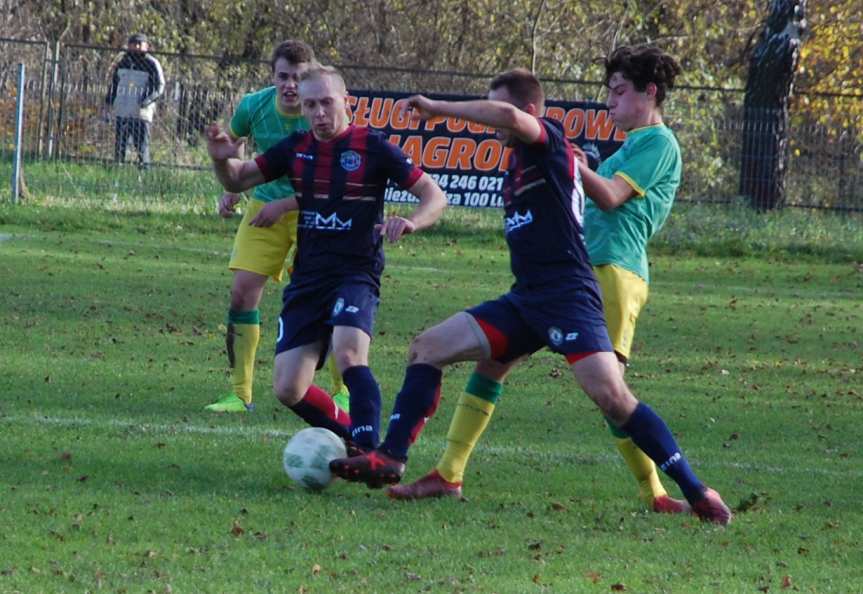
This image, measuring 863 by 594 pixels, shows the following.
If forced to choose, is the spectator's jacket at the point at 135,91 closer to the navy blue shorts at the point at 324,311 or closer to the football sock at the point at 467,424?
the navy blue shorts at the point at 324,311

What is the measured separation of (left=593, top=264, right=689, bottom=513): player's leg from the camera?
22.8 ft

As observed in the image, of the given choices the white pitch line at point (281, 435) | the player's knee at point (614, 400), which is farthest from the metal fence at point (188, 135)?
the player's knee at point (614, 400)

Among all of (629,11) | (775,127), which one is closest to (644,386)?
(775,127)

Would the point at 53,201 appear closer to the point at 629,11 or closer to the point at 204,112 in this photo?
the point at 204,112

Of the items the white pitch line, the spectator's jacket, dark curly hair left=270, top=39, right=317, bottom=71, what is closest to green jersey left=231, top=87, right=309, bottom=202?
dark curly hair left=270, top=39, right=317, bottom=71

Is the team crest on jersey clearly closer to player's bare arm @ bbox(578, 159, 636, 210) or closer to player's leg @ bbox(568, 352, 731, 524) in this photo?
player's bare arm @ bbox(578, 159, 636, 210)

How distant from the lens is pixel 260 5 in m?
30.5

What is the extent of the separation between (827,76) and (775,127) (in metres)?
11.3

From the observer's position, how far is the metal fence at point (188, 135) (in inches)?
802

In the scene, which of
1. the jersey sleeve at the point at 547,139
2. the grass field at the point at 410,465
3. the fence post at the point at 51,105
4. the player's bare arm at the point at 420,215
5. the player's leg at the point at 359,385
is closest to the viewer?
the grass field at the point at 410,465

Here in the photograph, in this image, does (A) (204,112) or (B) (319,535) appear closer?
(B) (319,535)

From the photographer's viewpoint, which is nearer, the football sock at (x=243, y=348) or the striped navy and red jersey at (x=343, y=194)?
the striped navy and red jersey at (x=343, y=194)

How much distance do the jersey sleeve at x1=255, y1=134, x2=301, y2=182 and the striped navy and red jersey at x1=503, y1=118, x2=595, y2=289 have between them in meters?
1.23

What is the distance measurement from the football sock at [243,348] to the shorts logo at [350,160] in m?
2.08
